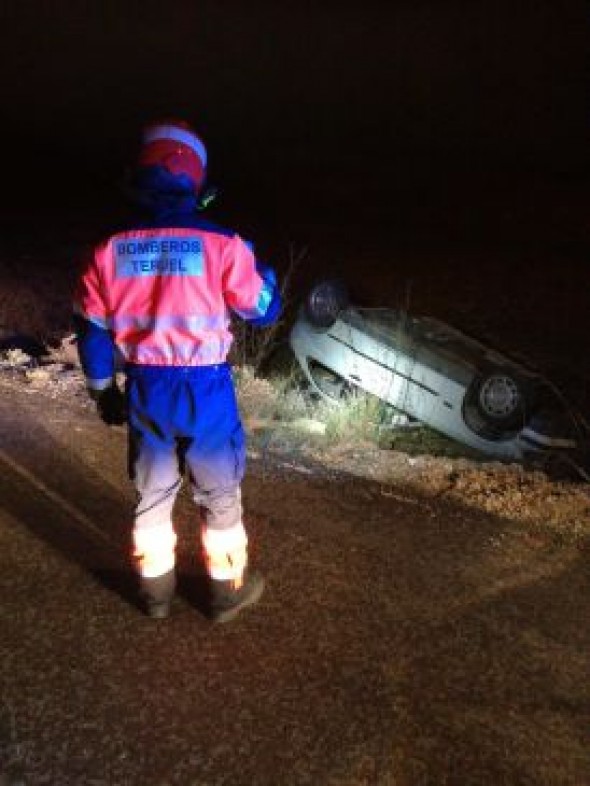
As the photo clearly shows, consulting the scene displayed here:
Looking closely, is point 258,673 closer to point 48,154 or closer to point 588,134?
point 48,154

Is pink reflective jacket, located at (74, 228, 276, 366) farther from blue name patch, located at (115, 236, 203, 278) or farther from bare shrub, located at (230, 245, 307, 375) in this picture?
bare shrub, located at (230, 245, 307, 375)

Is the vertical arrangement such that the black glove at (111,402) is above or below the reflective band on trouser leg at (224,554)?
above

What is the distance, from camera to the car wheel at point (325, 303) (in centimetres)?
776

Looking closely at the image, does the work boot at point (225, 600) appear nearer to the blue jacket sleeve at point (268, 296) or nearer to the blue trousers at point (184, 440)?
the blue trousers at point (184, 440)

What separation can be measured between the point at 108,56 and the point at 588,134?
64.7 feet

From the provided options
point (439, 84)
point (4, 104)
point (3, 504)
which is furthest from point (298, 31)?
point (3, 504)

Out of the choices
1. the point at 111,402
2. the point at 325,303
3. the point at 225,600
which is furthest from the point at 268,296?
the point at 325,303

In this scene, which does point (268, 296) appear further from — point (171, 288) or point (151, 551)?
point (151, 551)

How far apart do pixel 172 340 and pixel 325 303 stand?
15.3 ft

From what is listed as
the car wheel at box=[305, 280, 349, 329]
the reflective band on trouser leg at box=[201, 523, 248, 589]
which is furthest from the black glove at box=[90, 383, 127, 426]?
the car wheel at box=[305, 280, 349, 329]

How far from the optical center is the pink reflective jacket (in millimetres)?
3203

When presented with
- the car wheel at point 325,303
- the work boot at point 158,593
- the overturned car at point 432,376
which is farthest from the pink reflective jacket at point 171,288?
the car wheel at point 325,303

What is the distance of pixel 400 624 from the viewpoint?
3566 mm

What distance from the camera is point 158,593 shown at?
11.3ft
